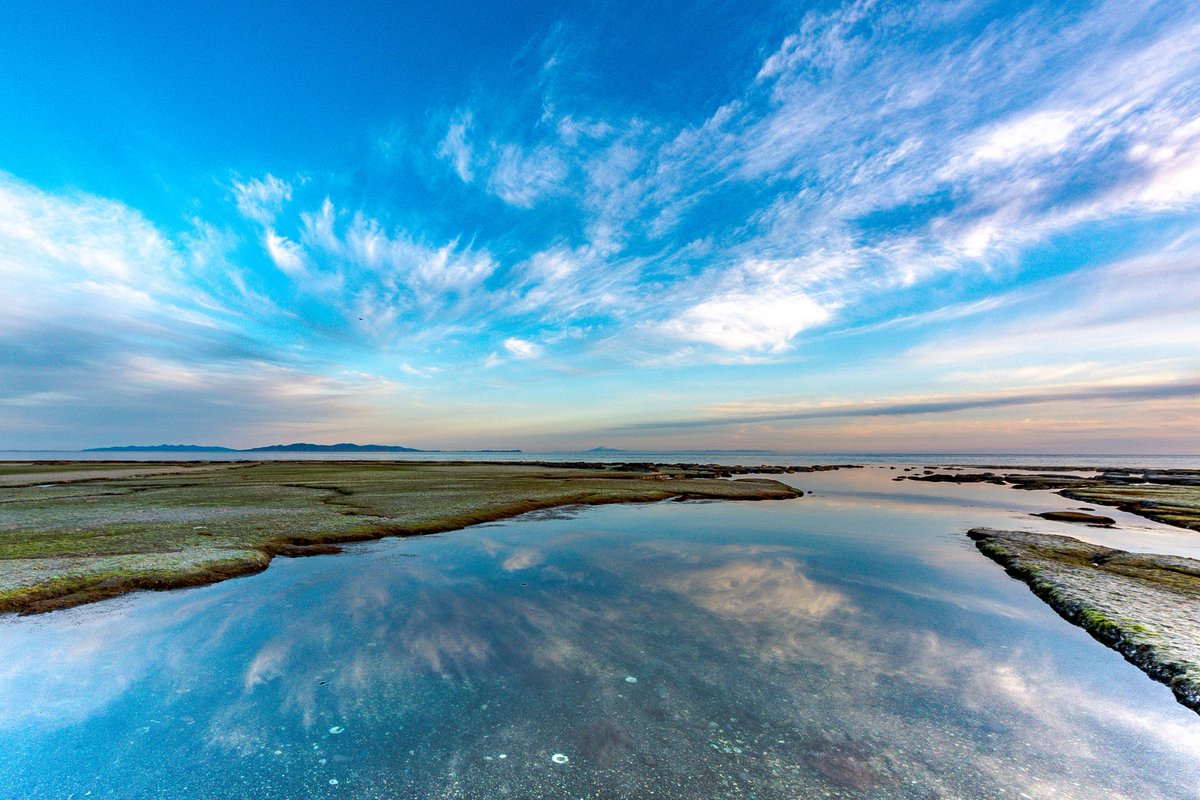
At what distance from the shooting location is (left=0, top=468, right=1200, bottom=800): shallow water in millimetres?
8359

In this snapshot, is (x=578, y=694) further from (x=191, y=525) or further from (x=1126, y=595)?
(x=191, y=525)

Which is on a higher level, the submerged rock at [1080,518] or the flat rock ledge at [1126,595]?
the flat rock ledge at [1126,595]

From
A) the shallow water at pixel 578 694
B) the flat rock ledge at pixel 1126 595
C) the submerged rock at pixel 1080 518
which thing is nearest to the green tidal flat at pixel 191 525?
the shallow water at pixel 578 694

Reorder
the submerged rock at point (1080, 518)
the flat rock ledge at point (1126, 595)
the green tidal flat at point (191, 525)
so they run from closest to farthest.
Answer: the flat rock ledge at point (1126, 595)
the green tidal flat at point (191, 525)
the submerged rock at point (1080, 518)

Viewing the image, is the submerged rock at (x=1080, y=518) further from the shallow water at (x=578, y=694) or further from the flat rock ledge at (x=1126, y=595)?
A: the shallow water at (x=578, y=694)

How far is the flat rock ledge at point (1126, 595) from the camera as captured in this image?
1298cm

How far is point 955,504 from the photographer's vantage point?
182 ft

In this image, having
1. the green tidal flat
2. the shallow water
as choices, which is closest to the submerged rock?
the green tidal flat

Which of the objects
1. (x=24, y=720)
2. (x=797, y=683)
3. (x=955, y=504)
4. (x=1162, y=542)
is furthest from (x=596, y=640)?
(x=955, y=504)

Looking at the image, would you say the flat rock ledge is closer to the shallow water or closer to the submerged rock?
the shallow water

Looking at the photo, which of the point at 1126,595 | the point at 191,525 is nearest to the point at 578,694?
the point at 1126,595

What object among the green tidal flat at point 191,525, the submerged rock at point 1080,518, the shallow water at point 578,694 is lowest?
the submerged rock at point 1080,518

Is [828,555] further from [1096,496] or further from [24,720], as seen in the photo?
[1096,496]

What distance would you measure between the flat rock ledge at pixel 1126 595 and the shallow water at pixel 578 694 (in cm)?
82
